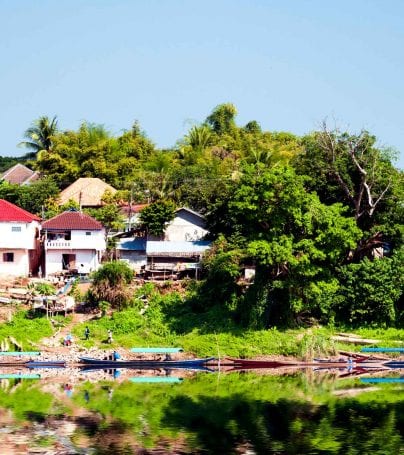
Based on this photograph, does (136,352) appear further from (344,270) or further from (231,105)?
(231,105)

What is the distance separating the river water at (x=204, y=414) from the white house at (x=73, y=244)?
1269cm

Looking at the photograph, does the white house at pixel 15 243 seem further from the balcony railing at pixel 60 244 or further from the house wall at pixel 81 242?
the house wall at pixel 81 242

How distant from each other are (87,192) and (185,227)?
1136cm

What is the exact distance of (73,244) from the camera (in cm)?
5222

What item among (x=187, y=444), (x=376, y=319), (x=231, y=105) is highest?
(x=231, y=105)

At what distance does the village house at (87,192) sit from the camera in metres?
62.3

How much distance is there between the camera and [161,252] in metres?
52.1

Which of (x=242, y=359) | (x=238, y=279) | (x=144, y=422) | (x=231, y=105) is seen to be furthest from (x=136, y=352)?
(x=231, y=105)

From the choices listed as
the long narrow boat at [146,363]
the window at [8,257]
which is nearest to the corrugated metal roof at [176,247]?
the window at [8,257]

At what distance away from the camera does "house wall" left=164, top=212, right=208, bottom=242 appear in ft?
176

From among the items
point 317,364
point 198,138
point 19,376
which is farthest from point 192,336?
point 198,138

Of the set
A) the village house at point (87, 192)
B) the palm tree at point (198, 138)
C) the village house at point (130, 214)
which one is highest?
the palm tree at point (198, 138)

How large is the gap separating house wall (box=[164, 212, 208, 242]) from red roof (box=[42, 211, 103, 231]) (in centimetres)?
381

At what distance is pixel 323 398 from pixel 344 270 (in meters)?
11.4
